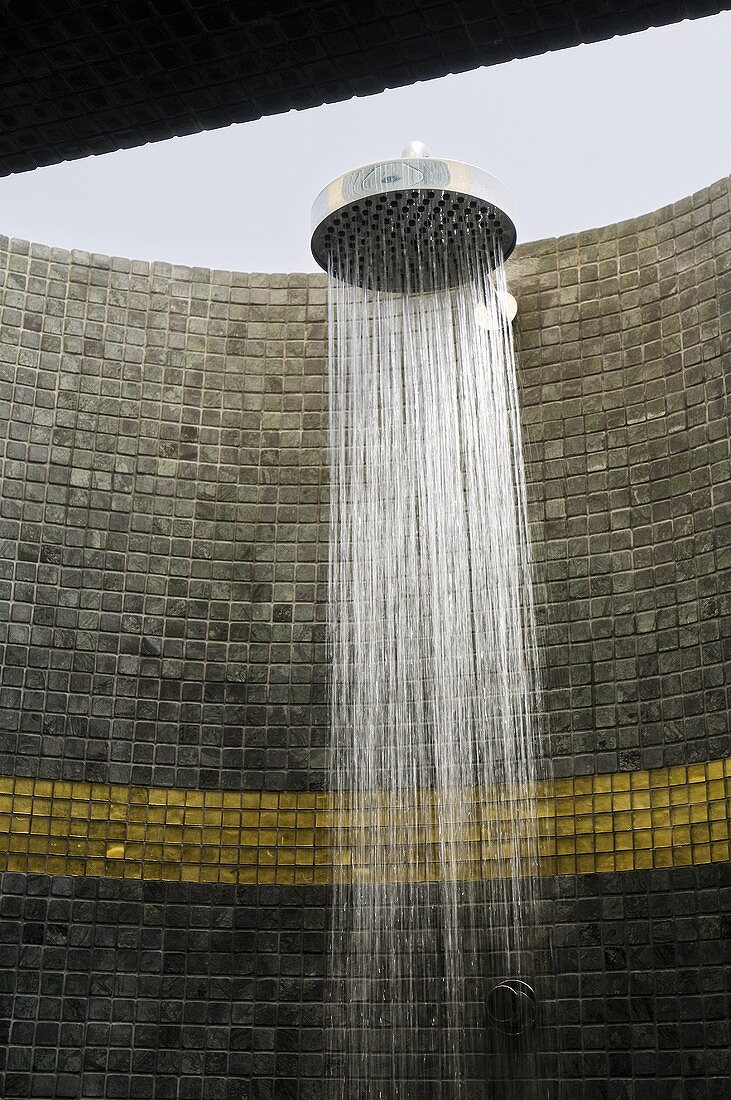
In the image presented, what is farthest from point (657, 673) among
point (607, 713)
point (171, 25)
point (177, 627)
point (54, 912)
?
point (171, 25)

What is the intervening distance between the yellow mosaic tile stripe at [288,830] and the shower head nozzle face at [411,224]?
4.43ft

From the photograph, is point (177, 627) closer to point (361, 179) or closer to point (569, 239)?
point (361, 179)

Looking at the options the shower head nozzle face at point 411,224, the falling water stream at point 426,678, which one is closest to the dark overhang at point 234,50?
the shower head nozzle face at point 411,224

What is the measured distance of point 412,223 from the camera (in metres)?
3.21

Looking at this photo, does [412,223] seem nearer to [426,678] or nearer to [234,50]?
[426,678]

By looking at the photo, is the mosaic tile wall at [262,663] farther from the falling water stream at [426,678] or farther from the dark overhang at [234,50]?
the dark overhang at [234,50]

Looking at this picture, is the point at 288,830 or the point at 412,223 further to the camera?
the point at 288,830

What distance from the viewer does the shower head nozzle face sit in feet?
10.2

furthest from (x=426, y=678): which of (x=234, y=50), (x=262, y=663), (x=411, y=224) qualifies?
(x=234, y=50)

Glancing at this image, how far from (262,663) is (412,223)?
1.20 m

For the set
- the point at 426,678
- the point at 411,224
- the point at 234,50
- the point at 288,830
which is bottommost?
the point at 288,830

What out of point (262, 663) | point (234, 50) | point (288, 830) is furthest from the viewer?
point (262, 663)

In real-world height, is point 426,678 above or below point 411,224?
below

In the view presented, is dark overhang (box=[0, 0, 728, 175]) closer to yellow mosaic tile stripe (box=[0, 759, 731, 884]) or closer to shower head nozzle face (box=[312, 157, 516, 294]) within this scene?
shower head nozzle face (box=[312, 157, 516, 294])
